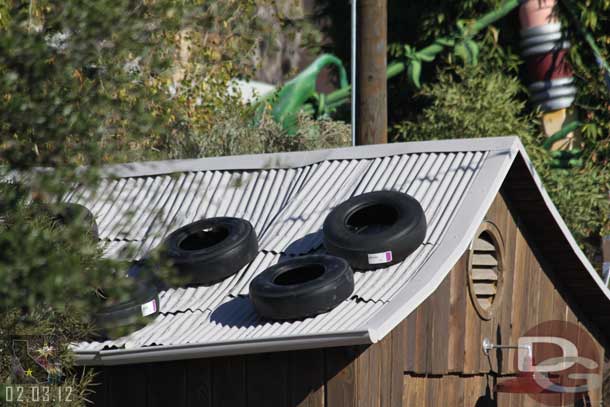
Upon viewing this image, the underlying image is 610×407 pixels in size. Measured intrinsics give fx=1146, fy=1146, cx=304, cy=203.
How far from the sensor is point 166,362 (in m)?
8.36

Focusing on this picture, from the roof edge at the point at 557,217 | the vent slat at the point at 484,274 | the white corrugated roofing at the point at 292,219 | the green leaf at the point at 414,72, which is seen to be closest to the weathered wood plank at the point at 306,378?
the white corrugated roofing at the point at 292,219

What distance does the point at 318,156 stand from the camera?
967cm

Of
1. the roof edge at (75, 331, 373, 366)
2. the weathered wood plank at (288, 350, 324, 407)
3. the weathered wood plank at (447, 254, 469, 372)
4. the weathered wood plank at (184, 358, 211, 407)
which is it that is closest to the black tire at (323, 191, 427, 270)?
the weathered wood plank at (447, 254, 469, 372)

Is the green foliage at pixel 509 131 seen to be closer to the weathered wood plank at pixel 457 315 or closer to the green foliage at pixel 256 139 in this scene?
the green foliage at pixel 256 139

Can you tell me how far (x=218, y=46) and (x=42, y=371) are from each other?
1063 centimetres

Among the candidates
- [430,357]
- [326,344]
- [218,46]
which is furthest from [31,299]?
[218,46]

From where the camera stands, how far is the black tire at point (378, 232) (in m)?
8.23

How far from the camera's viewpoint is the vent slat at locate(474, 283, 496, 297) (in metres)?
9.66

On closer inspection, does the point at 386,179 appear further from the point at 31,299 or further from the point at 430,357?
the point at 31,299

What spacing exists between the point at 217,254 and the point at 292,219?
786 mm

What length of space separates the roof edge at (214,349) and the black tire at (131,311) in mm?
179

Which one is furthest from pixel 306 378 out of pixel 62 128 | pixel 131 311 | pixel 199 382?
pixel 62 128

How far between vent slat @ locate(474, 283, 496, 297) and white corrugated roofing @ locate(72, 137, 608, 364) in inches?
47.4

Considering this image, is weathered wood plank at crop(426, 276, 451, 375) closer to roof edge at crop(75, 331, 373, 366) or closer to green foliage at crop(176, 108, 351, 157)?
roof edge at crop(75, 331, 373, 366)
